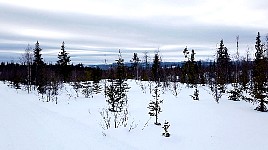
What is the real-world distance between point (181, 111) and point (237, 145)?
7981mm

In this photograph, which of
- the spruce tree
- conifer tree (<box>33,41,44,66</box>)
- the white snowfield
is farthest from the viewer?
conifer tree (<box>33,41,44,66</box>)

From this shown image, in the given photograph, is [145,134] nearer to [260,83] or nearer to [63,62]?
[260,83]

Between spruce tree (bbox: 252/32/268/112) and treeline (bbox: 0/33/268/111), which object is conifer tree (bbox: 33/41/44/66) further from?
spruce tree (bbox: 252/32/268/112)

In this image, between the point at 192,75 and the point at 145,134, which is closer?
the point at 145,134

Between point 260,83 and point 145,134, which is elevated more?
point 260,83

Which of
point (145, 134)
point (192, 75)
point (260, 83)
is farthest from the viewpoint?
point (192, 75)

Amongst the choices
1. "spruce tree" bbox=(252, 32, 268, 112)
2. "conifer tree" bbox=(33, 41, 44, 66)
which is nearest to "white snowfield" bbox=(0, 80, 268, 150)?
"spruce tree" bbox=(252, 32, 268, 112)

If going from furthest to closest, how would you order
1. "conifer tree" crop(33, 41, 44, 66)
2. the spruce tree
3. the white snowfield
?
"conifer tree" crop(33, 41, 44, 66) < the spruce tree < the white snowfield

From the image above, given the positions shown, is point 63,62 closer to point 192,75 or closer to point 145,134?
point 192,75

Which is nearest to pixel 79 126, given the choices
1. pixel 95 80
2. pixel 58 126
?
pixel 58 126

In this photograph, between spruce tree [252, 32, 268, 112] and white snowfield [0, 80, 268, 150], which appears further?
spruce tree [252, 32, 268, 112]

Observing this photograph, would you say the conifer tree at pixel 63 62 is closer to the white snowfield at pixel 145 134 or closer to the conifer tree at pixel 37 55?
A: the conifer tree at pixel 37 55

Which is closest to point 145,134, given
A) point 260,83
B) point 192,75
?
point 260,83

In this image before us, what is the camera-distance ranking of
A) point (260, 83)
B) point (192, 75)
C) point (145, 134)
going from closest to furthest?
point (145, 134) → point (260, 83) → point (192, 75)
